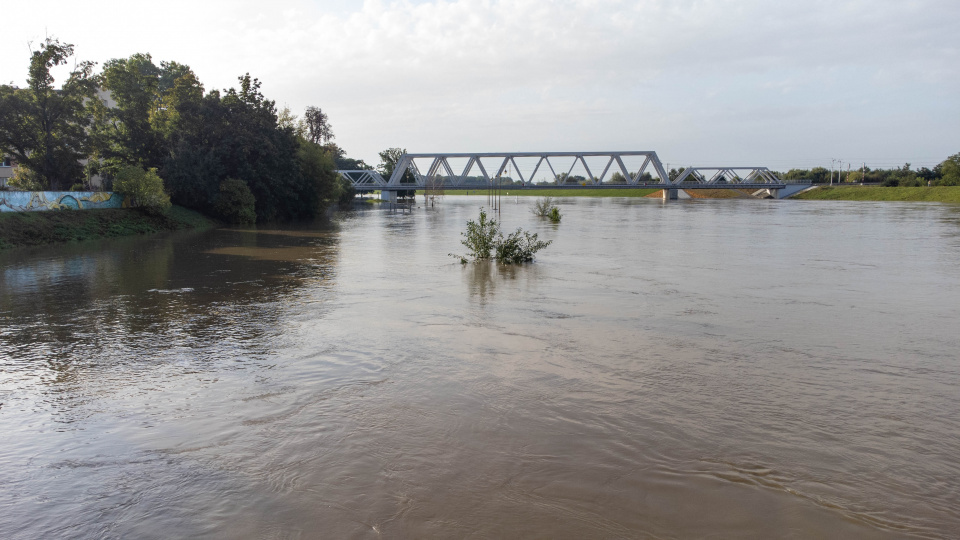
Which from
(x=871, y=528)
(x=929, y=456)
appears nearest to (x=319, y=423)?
(x=871, y=528)

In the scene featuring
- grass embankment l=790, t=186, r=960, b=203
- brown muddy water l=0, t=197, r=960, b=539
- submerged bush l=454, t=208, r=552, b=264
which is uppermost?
grass embankment l=790, t=186, r=960, b=203

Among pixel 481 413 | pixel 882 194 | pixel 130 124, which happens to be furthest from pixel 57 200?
pixel 882 194

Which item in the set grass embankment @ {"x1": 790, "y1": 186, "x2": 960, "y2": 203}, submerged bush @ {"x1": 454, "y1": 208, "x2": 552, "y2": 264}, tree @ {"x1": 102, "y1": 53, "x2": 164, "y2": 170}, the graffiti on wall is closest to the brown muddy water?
submerged bush @ {"x1": 454, "y1": 208, "x2": 552, "y2": 264}

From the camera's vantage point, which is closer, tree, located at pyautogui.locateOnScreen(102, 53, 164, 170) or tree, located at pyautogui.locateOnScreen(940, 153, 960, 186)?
tree, located at pyautogui.locateOnScreen(102, 53, 164, 170)

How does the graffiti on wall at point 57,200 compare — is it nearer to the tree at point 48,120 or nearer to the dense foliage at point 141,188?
the dense foliage at point 141,188

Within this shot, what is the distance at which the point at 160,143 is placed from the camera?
4284 centimetres

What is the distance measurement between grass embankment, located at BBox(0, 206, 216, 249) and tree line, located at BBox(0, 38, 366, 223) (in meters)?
1.55

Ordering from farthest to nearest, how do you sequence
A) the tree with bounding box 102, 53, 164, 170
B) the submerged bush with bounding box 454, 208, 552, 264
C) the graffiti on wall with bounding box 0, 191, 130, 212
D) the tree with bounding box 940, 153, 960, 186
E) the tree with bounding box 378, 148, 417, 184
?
the tree with bounding box 378, 148, 417, 184, the tree with bounding box 940, 153, 960, 186, the tree with bounding box 102, 53, 164, 170, the graffiti on wall with bounding box 0, 191, 130, 212, the submerged bush with bounding box 454, 208, 552, 264

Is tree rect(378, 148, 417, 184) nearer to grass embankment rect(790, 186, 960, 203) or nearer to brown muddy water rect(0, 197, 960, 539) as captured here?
grass embankment rect(790, 186, 960, 203)

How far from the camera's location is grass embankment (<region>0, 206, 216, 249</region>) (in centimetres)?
2577

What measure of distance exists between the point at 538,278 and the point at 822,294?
21.9 feet

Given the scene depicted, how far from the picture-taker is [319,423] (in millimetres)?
5957

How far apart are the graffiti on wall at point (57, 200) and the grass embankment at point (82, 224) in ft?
1.95

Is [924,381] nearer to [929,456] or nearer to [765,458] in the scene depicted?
[929,456]
